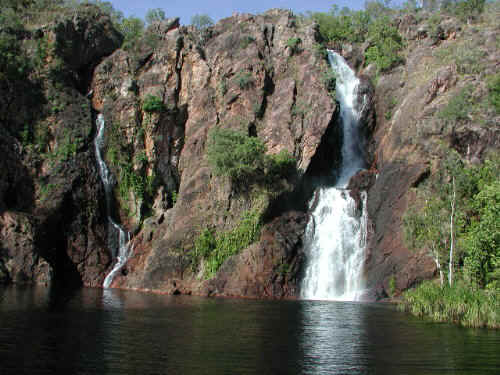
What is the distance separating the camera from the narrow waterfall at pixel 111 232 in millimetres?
51125

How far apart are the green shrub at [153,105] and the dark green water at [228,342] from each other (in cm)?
3210

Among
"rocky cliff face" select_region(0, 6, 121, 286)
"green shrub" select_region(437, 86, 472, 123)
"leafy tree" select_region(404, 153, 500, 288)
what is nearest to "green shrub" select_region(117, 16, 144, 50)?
"rocky cliff face" select_region(0, 6, 121, 286)

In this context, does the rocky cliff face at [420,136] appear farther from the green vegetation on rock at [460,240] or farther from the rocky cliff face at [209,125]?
the rocky cliff face at [209,125]

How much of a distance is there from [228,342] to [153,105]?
43.4 meters

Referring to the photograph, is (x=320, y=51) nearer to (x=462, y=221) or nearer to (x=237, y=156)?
(x=237, y=156)

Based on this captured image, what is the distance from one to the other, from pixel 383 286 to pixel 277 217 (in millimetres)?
12591

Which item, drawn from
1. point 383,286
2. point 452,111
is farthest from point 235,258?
point 452,111

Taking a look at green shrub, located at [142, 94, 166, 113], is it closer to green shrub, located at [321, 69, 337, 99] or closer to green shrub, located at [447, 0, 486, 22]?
green shrub, located at [321, 69, 337, 99]

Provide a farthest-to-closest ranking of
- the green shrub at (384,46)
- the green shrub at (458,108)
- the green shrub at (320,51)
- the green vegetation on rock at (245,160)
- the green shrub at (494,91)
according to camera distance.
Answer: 1. the green shrub at (384,46)
2. the green shrub at (320,51)
3. the green vegetation on rock at (245,160)
4. the green shrub at (458,108)
5. the green shrub at (494,91)

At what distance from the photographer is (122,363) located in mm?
16422

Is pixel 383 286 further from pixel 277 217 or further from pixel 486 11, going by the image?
pixel 486 11

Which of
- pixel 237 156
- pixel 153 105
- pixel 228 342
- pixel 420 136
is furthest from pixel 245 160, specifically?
pixel 228 342

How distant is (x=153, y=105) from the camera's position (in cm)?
5919

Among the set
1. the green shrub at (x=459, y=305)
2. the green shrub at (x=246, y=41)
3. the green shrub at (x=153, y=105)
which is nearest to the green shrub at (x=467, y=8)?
the green shrub at (x=246, y=41)
